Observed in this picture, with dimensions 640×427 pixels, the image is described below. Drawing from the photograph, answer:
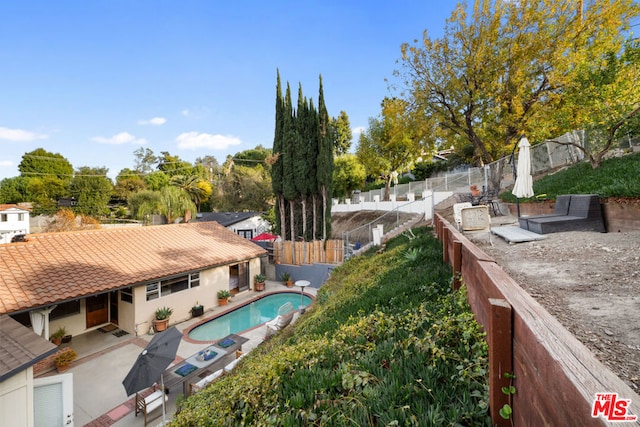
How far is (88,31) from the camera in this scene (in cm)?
1298

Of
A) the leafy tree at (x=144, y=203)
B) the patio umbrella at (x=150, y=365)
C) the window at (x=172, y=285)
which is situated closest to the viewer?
the patio umbrella at (x=150, y=365)

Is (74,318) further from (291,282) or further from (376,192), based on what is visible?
(376,192)

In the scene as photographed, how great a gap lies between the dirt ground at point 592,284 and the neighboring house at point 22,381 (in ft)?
27.5

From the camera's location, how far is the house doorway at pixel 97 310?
11.1 m

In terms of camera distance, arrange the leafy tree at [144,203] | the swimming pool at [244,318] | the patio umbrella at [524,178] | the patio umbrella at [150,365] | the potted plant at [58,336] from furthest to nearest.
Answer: the leafy tree at [144,203] < the swimming pool at [244,318] < the potted plant at [58,336] < the patio umbrella at [524,178] < the patio umbrella at [150,365]

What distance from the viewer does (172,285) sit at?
12242 millimetres

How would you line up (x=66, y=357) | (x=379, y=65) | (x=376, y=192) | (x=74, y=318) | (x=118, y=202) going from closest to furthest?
(x=66, y=357)
(x=74, y=318)
(x=379, y=65)
(x=376, y=192)
(x=118, y=202)

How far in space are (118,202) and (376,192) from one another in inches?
1661

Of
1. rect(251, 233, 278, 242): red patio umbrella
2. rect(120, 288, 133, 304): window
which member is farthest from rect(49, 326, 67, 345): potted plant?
rect(251, 233, 278, 242): red patio umbrella

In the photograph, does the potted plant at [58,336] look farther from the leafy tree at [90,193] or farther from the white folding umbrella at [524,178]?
the leafy tree at [90,193]

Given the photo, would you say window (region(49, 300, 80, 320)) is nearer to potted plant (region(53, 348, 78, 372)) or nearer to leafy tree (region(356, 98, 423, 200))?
potted plant (region(53, 348, 78, 372))

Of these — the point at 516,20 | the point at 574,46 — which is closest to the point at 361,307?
the point at 516,20

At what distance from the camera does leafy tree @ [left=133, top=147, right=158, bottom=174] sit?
5835cm

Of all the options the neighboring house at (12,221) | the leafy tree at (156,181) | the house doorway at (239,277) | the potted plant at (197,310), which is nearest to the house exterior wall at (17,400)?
the potted plant at (197,310)
